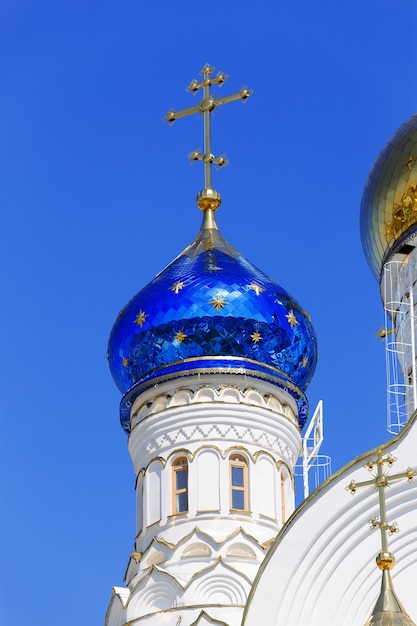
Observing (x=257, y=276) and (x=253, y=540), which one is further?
(x=257, y=276)

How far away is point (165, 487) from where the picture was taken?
1572cm

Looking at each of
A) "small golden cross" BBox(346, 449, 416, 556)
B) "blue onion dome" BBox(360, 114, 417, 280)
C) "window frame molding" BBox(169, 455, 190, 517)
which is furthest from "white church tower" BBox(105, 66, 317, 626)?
"small golden cross" BBox(346, 449, 416, 556)

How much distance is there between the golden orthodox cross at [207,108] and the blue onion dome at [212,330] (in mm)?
1097

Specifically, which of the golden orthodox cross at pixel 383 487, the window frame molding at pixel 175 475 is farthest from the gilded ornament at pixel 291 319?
the golden orthodox cross at pixel 383 487

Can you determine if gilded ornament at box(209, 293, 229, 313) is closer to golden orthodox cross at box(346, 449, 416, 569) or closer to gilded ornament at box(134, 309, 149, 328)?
gilded ornament at box(134, 309, 149, 328)

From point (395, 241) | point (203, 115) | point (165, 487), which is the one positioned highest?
point (203, 115)

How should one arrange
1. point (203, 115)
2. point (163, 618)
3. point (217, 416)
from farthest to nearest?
point (203, 115) → point (217, 416) → point (163, 618)

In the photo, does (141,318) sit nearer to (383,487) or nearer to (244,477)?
(244,477)

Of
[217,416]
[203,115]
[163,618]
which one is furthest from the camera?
[203,115]

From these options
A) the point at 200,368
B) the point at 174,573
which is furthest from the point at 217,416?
the point at 174,573

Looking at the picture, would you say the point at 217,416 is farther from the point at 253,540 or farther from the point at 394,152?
the point at 394,152

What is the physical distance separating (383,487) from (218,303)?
10.6 ft

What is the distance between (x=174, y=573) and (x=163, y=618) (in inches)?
16.7

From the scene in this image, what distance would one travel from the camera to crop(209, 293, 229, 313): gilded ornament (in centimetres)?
1605
